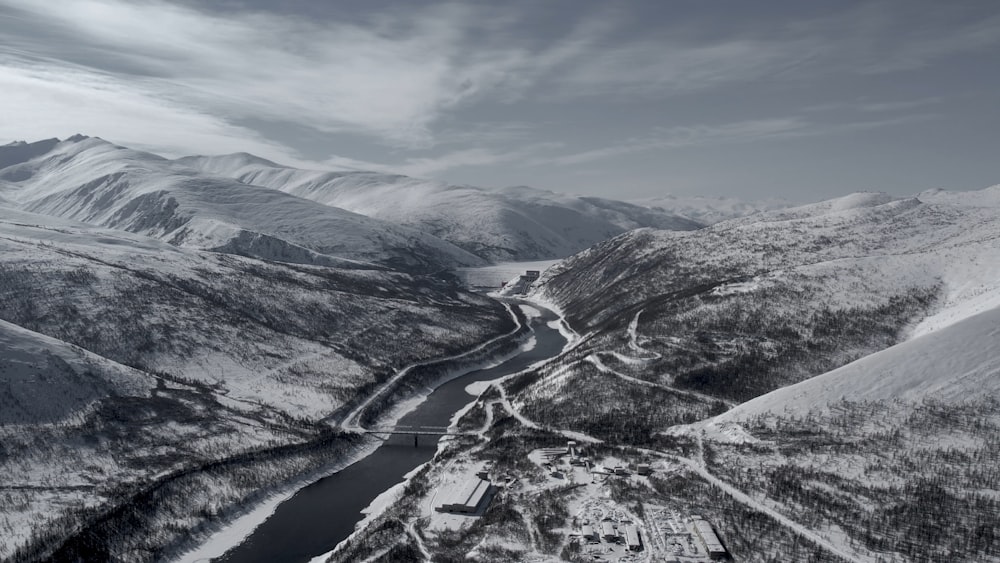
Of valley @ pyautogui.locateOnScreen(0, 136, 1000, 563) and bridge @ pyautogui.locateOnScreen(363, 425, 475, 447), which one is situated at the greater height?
valley @ pyautogui.locateOnScreen(0, 136, 1000, 563)

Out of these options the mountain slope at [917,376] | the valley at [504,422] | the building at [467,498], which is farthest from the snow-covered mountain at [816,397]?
the building at [467,498]

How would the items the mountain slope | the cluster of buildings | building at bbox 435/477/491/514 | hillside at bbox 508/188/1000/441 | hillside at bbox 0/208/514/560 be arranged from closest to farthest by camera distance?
the cluster of buildings
building at bbox 435/477/491/514
hillside at bbox 0/208/514/560
the mountain slope
hillside at bbox 508/188/1000/441

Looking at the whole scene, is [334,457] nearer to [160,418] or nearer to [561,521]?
[160,418]

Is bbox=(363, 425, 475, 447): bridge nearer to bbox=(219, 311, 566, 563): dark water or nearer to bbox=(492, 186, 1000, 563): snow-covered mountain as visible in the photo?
bbox=(219, 311, 566, 563): dark water

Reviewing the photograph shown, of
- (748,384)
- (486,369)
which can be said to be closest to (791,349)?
(748,384)

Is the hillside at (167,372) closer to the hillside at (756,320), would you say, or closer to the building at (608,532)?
the hillside at (756,320)

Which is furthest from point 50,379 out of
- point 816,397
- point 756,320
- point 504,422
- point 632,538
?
point 756,320

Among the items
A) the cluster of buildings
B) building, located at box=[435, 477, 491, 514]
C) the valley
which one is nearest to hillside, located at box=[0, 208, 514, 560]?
the valley
